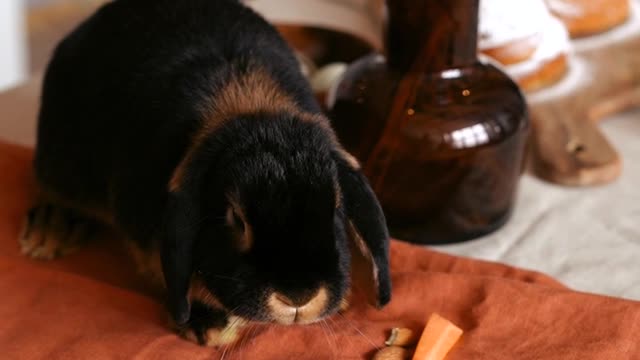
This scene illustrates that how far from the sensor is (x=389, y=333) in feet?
2.93

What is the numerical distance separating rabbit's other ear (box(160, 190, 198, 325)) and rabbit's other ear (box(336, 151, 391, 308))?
135 mm

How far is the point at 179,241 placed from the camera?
787 mm

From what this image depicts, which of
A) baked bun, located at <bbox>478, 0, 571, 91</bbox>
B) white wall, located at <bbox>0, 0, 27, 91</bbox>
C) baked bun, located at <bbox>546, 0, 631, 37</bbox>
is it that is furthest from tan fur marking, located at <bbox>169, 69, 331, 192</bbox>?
white wall, located at <bbox>0, 0, 27, 91</bbox>

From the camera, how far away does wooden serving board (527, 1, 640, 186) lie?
4.07 feet

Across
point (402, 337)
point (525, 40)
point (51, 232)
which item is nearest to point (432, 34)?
point (525, 40)

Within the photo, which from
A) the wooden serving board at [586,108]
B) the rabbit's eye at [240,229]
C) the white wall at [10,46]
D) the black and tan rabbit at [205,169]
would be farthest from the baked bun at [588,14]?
the white wall at [10,46]

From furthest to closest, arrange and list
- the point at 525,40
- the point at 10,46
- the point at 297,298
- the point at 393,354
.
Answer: the point at 10,46, the point at 525,40, the point at 393,354, the point at 297,298

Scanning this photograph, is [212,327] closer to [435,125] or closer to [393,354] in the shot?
[393,354]

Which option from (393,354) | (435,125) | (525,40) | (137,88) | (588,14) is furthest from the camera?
(588,14)

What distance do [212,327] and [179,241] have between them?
12 centimetres

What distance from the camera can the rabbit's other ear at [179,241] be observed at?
31.0 inches

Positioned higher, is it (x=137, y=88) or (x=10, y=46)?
(x=137, y=88)

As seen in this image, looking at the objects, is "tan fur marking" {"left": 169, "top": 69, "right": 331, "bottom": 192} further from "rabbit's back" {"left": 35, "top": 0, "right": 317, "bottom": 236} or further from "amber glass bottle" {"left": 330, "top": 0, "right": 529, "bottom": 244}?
"amber glass bottle" {"left": 330, "top": 0, "right": 529, "bottom": 244}

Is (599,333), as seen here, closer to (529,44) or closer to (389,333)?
(389,333)
